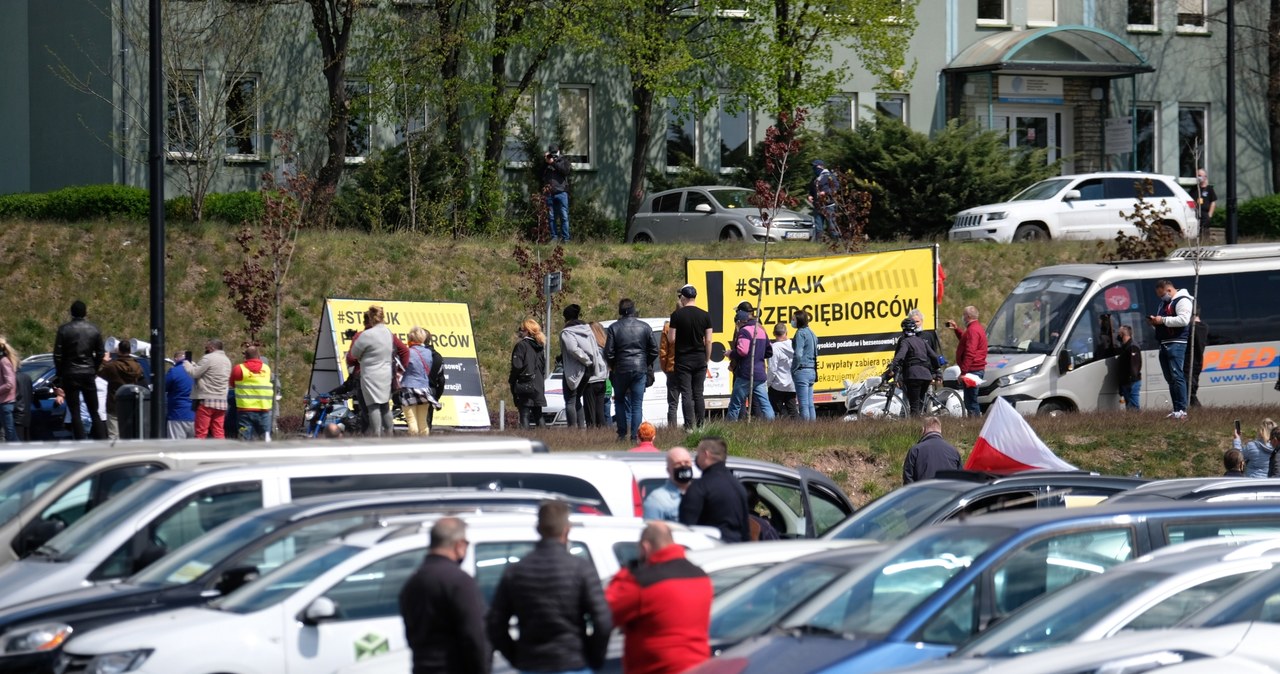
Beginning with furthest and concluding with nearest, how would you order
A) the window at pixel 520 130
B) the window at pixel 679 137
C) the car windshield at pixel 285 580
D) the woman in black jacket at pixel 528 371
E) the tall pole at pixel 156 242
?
1. the window at pixel 679 137
2. the window at pixel 520 130
3. the woman in black jacket at pixel 528 371
4. the tall pole at pixel 156 242
5. the car windshield at pixel 285 580

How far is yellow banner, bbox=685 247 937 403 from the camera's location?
24328 mm

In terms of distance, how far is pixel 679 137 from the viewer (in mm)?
41781

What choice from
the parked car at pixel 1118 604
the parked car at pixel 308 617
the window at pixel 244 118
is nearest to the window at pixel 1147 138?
the window at pixel 244 118

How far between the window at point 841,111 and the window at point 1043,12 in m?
5.82

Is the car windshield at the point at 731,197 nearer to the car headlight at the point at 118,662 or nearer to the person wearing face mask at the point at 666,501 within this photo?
the person wearing face mask at the point at 666,501

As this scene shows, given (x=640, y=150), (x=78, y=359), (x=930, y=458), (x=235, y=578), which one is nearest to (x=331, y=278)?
(x=78, y=359)

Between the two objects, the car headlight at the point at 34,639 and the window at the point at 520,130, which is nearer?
the car headlight at the point at 34,639

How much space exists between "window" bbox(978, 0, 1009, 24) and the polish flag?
30706 millimetres

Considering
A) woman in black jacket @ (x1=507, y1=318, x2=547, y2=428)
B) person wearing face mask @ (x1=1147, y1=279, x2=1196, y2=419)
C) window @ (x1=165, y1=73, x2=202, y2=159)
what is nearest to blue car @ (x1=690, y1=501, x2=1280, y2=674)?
woman in black jacket @ (x1=507, y1=318, x2=547, y2=428)

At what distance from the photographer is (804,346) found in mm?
22000

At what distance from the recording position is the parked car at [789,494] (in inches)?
490

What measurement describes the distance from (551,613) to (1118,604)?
2452 mm

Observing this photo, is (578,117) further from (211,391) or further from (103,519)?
(103,519)

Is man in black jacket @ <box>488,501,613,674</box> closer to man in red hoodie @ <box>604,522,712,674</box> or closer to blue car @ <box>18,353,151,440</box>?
man in red hoodie @ <box>604,522,712,674</box>
